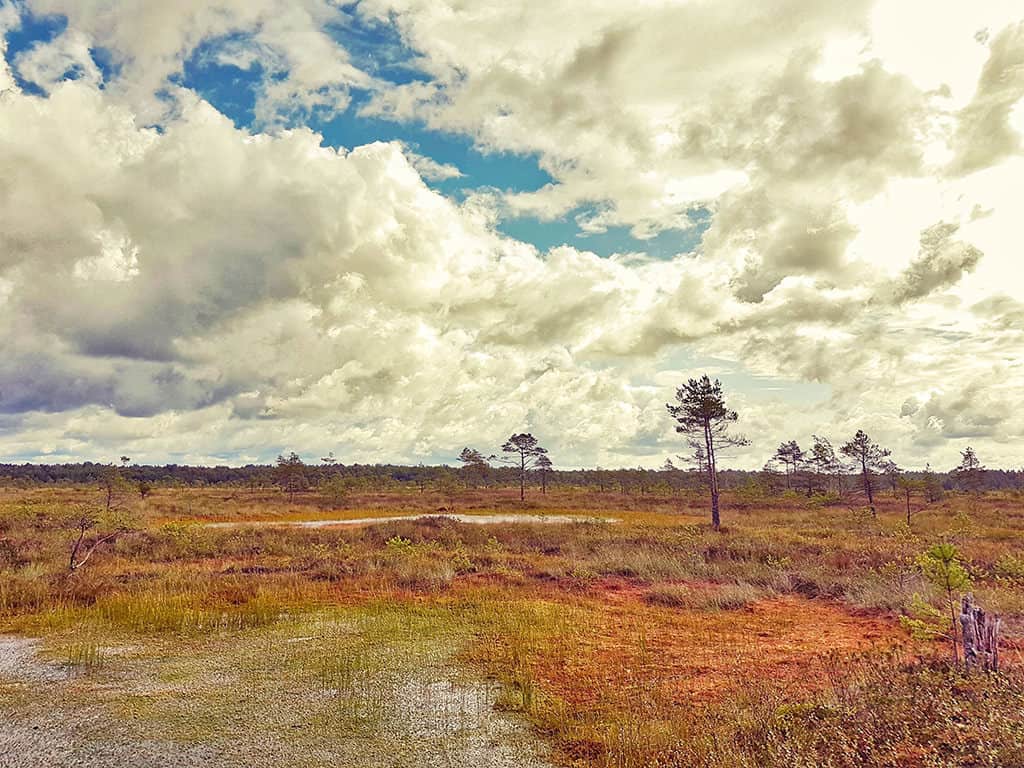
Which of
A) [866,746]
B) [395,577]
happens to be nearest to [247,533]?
[395,577]

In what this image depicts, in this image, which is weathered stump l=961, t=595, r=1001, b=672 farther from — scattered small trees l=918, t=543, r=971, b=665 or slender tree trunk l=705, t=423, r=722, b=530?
slender tree trunk l=705, t=423, r=722, b=530

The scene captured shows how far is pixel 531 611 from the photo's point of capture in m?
16.3

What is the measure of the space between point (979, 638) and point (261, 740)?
11409mm

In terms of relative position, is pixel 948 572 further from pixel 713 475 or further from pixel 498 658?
pixel 713 475

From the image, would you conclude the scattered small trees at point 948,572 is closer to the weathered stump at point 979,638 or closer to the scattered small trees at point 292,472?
the weathered stump at point 979,638

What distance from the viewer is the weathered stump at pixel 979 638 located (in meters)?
9.13

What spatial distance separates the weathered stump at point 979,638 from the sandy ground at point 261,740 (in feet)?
23.1

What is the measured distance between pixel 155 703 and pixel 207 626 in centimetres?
538

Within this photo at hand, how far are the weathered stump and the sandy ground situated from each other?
7031 millimetres

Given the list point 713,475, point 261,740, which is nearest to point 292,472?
point 713,475

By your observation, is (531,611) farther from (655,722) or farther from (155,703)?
(155,703)

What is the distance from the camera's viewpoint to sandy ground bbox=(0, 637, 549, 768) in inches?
307

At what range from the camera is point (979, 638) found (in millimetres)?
9719

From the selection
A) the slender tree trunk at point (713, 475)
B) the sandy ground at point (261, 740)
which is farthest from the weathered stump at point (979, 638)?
the slender tree trunk at point (713, 475)
